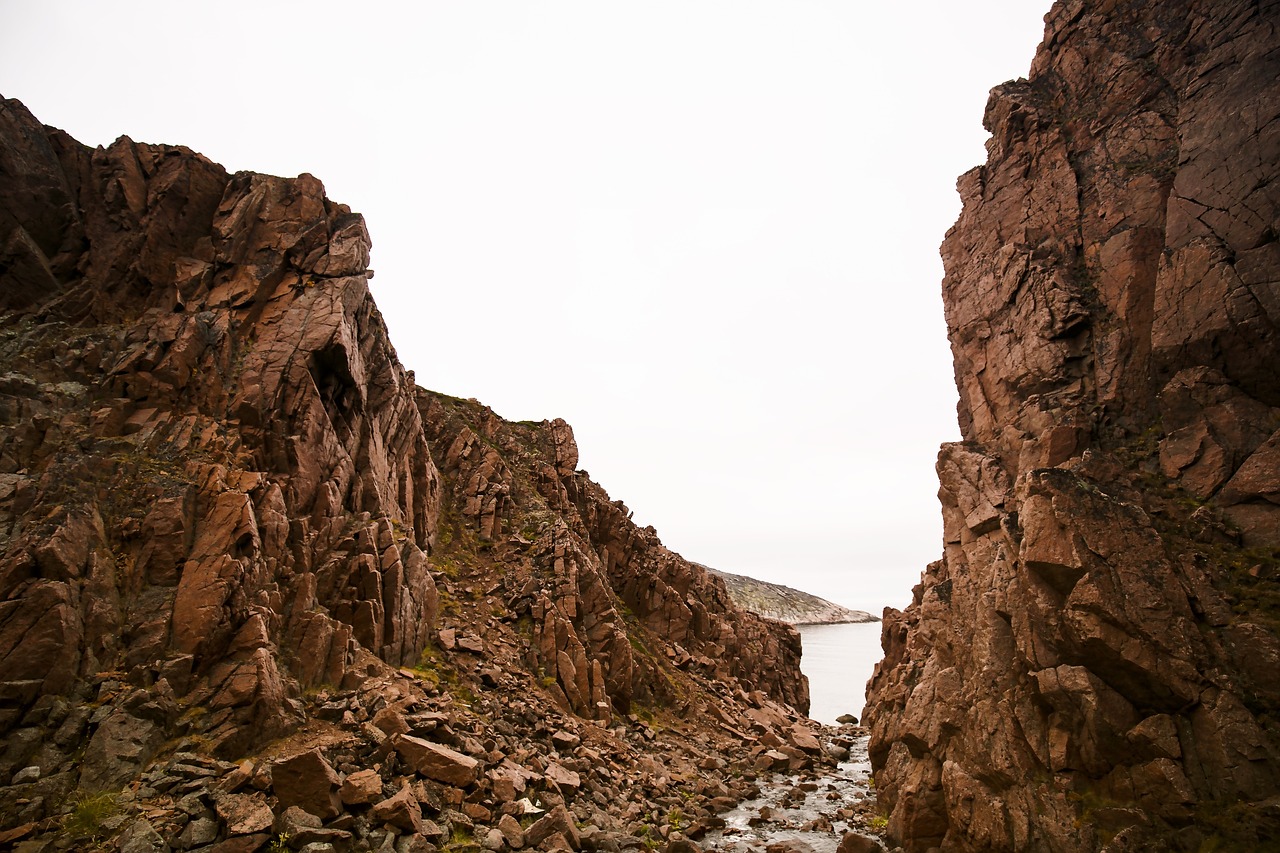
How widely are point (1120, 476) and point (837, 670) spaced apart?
3561 inches

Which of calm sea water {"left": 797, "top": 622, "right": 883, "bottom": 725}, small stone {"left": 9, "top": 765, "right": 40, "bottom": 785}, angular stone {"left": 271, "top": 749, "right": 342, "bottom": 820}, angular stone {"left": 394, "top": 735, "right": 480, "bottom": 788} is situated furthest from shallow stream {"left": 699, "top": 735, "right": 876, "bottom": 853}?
calm sea water {"left": 797, "top": 622, "right": 883, "bottom": 725}

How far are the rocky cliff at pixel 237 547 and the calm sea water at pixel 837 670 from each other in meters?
34.3

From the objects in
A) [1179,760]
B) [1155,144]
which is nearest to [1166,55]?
[1155,144]

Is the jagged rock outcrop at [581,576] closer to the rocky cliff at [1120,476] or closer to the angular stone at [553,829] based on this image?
the angular stone at [553,829]

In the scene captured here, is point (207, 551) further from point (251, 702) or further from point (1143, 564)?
point (1143, 564)

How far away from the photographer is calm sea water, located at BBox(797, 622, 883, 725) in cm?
6569

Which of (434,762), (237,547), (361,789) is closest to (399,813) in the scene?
(361,789)

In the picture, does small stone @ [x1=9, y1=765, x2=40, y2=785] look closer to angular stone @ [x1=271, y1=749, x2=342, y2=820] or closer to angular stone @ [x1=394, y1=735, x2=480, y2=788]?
angular stone @ [x1=271, y1=749, x2=342, y2=820]

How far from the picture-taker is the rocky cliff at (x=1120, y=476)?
13.8 m

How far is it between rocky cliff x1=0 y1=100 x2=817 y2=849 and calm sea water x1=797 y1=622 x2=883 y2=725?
3426 centimetres

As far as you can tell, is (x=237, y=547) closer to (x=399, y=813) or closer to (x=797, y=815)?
(x=399, y=813)

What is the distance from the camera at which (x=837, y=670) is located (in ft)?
317

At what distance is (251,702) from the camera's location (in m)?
16.3

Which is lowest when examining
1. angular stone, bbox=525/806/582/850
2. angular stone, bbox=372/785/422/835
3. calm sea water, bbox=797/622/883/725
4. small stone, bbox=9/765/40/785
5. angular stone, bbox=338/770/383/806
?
calm sea water, bbox=797/622/883/725
